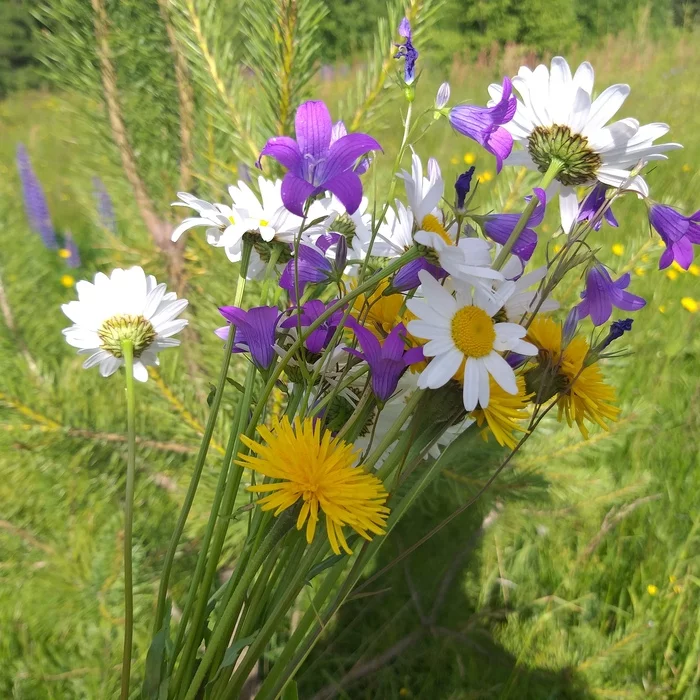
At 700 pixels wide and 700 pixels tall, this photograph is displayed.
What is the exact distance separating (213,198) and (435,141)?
2.13 meters

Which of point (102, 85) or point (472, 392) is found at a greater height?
point (102, 85)

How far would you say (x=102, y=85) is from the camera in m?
0.62

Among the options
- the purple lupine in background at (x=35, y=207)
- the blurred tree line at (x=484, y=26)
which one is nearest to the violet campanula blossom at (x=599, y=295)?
the purple lupine in background at (x=35, y=207)

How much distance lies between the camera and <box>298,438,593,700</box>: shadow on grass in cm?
79

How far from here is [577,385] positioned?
1.15ft

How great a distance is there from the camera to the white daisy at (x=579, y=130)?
31 cm

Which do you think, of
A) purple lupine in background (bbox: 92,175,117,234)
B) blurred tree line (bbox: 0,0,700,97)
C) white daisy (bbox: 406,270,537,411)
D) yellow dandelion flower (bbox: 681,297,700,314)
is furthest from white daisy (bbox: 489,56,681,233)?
blurred tree line (bbox: 0,0,700,97)

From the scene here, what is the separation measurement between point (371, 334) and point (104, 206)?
88cm

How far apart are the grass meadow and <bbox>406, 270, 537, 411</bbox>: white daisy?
0.34 meters

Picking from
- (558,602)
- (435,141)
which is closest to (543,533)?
(558,602)

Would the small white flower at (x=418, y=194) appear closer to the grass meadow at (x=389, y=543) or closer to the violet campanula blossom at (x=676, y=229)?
the violet campanula blossom at (x=676, y=229)

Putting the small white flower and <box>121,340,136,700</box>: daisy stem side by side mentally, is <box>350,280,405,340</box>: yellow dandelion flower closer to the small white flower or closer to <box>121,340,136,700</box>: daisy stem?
the small white flower

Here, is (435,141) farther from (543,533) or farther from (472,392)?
(472,392)

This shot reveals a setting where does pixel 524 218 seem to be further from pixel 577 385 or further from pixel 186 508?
pixel 186 508
